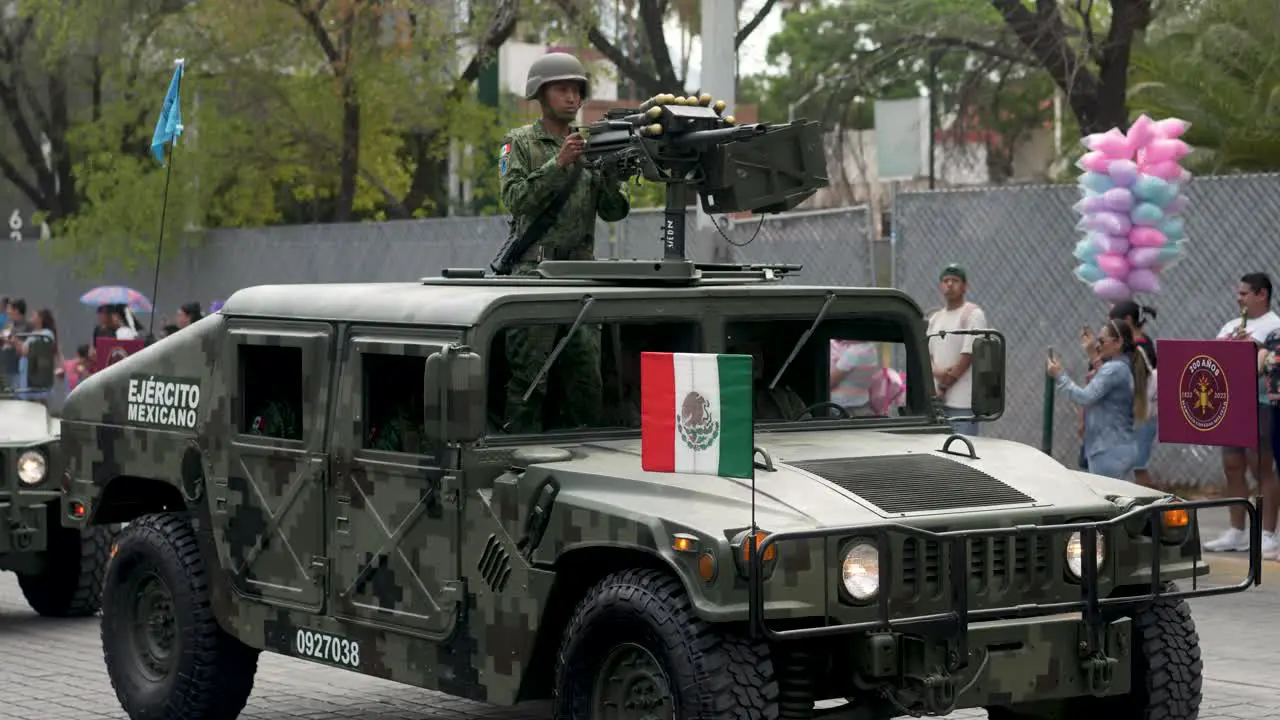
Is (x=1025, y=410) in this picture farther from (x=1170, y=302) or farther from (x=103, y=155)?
(x=103, y=155)

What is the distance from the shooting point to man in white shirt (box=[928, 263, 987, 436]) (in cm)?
1473

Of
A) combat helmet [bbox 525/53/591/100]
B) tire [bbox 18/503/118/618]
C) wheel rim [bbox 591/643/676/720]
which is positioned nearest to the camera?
wheel rim [bbox 591/643/676/720]

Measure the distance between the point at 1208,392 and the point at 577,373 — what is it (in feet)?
22.5

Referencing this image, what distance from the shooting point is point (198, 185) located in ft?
97.3

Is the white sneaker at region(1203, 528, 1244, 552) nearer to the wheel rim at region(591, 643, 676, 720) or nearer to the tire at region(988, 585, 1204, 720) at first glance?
the tire at region(988, 585, 1204, 720)

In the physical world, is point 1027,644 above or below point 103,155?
below

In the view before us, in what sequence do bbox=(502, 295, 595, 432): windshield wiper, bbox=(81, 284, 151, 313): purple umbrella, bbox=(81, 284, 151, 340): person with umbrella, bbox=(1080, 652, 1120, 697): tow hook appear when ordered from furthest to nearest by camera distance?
bbox=(81, 284, 151, 313): purple umbrella, bbox=(81, 284, 151, 340): person with umbrella, bbox=(502, 295, 595, 432): windshield wiper, bbox=(1080, 652, 1120, 697): tow hook

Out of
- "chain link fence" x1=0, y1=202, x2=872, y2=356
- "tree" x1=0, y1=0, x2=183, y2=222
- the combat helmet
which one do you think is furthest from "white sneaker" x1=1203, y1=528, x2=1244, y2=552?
"tree" x1=0, y1=0, x2=183, y2=222

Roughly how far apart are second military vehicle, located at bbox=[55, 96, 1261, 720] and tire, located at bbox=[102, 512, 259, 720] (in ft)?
0.04

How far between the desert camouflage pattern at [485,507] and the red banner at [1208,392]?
5.47 metres

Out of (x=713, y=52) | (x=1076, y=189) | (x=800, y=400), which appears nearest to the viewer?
(x=800, y=400)

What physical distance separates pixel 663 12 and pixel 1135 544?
20.3m

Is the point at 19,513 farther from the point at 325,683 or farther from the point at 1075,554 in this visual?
the point at 1075,554

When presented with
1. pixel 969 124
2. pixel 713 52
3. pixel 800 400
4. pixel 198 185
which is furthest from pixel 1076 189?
pixel 198 185
